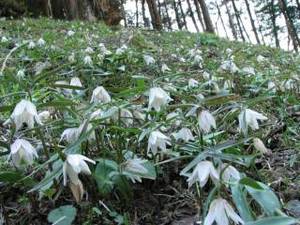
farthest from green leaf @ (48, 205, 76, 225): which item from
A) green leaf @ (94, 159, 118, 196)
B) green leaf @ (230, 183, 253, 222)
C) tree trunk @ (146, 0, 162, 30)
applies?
tree trunk @ (146, 0, 162, 30)

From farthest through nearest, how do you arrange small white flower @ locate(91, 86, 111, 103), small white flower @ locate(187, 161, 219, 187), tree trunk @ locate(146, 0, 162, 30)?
1. tree trunk @ locate(146, 0, 162, 30)
2. small white flower @ locate(91, 86, 111, 103)
3. small white flower @ locate(187, 161, 219, 187)

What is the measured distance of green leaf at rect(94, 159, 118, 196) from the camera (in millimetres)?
1782

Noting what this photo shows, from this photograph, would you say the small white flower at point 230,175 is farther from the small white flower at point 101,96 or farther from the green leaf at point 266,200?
the small white flower at point 101,96

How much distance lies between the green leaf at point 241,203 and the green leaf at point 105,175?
0.60 metres

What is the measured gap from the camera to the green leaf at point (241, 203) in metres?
1.29

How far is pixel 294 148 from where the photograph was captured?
248cm

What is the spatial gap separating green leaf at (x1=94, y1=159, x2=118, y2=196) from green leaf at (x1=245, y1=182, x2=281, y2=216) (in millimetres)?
627

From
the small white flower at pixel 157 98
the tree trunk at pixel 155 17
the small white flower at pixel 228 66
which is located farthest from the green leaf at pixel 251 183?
the tree trunk at pixel 155 17

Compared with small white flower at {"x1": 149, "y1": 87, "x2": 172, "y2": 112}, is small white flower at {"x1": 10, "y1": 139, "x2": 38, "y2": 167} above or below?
below

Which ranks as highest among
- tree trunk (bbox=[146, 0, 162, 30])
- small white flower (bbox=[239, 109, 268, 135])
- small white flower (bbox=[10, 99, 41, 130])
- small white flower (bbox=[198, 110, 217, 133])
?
tree trunk (bbox=[146, 0, 162, 30])

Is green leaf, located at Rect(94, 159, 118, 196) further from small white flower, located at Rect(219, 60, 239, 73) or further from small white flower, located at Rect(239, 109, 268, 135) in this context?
small white flower, located at Rect(219, 60, 239, 73)

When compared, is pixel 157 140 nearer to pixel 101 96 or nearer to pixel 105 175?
pixel 105 175

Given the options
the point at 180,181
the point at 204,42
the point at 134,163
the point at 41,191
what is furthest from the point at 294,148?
the point at 204,42

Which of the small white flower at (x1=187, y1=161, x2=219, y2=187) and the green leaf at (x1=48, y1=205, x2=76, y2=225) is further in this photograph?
the green leaf at (x1=48, y1=205, x2=76, y2=225)
